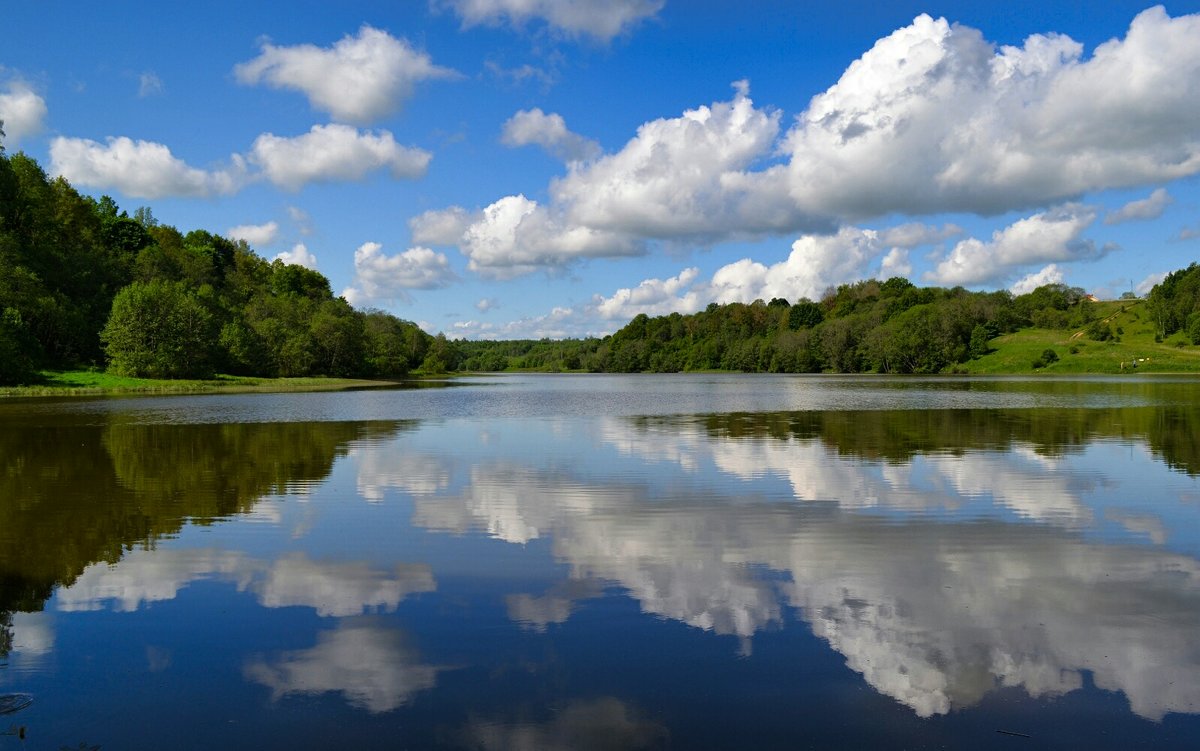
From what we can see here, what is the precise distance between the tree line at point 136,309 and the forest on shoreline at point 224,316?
0.21 meters

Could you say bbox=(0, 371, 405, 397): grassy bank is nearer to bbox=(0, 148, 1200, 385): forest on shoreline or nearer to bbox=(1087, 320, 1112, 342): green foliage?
bbox=(0, 148, 1200, 385): forest on shoreline

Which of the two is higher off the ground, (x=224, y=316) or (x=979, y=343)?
(x=224, y=316)

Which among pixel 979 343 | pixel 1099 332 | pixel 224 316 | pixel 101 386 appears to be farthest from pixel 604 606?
pixel 1099 332

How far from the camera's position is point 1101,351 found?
14862 cm

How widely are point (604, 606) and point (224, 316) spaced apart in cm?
11527

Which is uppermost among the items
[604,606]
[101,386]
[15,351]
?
[15,351]

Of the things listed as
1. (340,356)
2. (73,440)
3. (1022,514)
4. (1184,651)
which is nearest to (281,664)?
(1184,651)

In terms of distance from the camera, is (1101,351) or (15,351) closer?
(15,351)

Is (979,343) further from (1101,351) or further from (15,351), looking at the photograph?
(15,351)

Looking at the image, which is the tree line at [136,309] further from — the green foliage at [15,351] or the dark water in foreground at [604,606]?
the dark water in foreground at [604,606]

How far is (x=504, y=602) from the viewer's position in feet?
32.3

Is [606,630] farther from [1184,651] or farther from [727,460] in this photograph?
[727,460]

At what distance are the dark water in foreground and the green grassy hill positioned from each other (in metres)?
138

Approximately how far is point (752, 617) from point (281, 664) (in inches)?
202
